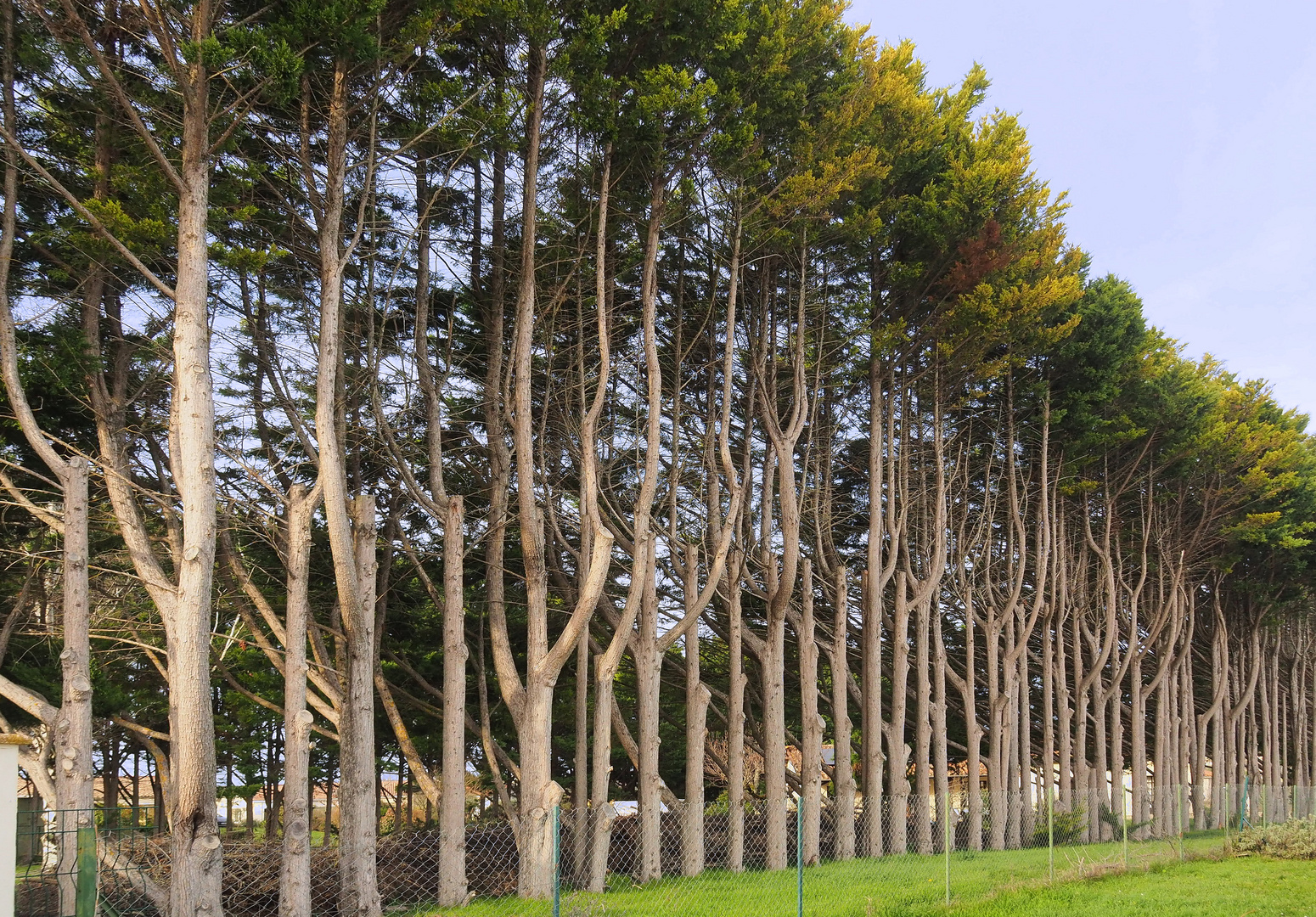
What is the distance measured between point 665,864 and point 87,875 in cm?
1213

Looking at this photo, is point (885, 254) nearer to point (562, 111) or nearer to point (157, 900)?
point (562, 111)

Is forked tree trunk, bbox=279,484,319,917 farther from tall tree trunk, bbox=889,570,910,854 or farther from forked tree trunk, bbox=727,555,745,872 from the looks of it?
tall tree trunk, bbox=889,570,910,854

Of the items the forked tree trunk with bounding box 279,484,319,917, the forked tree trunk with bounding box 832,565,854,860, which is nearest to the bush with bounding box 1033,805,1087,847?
the forked tree trunk with bounding box 832,565,854,860

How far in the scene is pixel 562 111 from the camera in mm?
15258

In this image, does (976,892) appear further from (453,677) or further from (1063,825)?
(1063,825)

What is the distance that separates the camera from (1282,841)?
21.8 meters

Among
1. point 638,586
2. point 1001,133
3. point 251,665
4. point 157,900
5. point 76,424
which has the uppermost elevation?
point 1001,133

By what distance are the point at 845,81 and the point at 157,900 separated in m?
14.1

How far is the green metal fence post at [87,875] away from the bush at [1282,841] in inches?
839

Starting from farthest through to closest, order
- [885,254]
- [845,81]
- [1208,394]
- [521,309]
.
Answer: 1. [1208,394]
2. [885,254]
3. [845,81]
4. [521,309]

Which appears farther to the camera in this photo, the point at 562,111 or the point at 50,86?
the point at 562,111

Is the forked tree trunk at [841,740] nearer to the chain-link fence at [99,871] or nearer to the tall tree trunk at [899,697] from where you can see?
the tall tree trunk at [899,697]

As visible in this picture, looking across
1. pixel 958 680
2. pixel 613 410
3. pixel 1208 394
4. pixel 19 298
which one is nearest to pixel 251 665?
pixel 613 410

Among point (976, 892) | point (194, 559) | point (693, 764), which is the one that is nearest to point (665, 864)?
point (693, 764)
